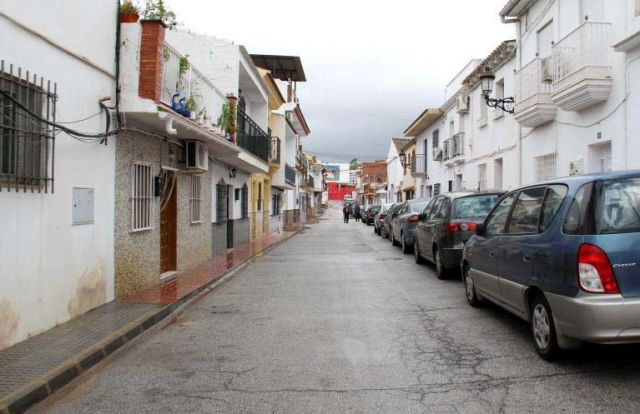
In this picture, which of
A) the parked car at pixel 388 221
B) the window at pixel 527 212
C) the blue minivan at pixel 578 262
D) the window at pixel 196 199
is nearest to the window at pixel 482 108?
the parked car at pixel 388 221

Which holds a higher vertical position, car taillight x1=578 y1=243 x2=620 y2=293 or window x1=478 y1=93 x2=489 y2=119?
window x1=478 y1=93 x2=489 y2=119

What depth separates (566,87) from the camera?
11.0m

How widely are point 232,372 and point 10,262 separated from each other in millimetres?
2449

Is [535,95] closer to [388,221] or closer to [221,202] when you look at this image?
[221,202]

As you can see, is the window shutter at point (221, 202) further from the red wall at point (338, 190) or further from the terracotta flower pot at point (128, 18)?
the red wall at point (338, 190)

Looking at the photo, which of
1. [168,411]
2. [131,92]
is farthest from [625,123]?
[168,411]

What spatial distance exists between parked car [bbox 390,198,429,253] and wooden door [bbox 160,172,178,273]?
18.5ft

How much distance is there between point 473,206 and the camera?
982 centimetres

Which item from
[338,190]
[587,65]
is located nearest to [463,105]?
[587,65]

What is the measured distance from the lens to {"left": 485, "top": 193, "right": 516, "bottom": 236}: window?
20.2 ft

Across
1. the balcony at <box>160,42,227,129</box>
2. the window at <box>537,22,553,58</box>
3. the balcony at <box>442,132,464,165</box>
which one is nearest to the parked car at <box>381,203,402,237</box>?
the balcony at <box>442,132,464,165</box>

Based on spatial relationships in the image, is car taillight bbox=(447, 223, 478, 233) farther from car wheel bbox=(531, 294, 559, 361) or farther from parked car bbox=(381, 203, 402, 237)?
parked car bbox=(381, 203, 402, 237)

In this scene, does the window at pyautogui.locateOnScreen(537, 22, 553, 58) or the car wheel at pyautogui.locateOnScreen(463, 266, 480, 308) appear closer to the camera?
the car wheel at pyautogui.locateOnScreen(463, 266, 480, 308)

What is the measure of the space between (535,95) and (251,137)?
852cm
